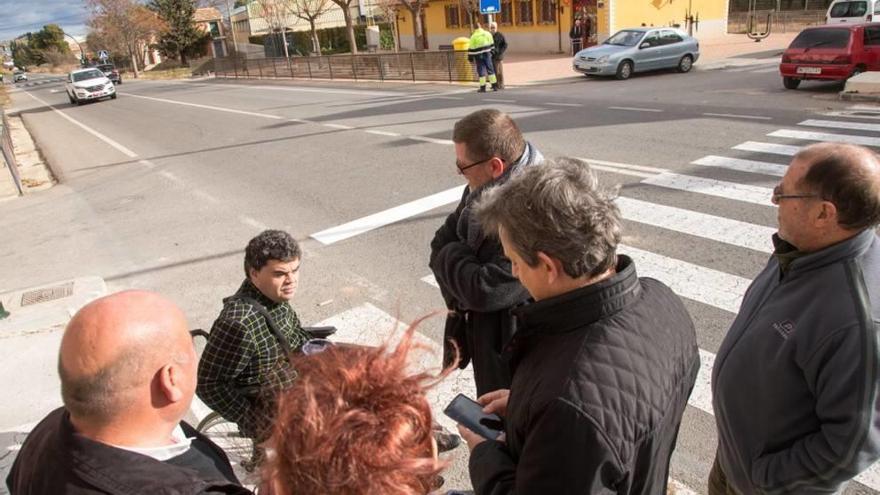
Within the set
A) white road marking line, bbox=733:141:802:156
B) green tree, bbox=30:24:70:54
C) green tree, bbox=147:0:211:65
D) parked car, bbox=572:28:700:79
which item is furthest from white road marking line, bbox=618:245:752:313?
green tree, bbox=30:24:70:54

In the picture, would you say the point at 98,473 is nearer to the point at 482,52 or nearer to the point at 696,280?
the point at 696,280

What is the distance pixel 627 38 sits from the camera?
2092 centimetres

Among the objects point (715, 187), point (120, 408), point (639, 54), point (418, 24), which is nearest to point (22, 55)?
point (418, 24)

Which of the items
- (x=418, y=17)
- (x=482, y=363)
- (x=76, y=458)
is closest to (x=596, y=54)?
(x=482, y=363)

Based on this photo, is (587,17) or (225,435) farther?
(587,17)

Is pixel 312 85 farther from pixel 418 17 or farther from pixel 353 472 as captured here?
pixel 353 472

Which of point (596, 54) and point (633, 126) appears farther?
point (596, 54)

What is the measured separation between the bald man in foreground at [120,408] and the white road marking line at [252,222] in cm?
598

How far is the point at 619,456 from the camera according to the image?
4.93 ft

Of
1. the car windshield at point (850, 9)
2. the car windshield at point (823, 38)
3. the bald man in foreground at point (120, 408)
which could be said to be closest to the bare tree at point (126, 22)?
the car windshield at point (850, 9)

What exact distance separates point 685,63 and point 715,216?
16.5 metres

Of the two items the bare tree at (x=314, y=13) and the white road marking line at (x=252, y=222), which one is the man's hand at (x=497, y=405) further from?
the bare tree at (x=314, y=13)

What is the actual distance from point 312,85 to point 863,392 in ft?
92.1

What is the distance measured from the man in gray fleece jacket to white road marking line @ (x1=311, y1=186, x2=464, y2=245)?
5297 millimetres
